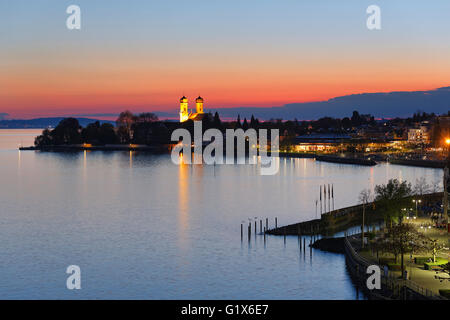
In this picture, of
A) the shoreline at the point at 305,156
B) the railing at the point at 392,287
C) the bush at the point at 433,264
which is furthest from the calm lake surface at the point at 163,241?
the shoreline at the point at 305,156

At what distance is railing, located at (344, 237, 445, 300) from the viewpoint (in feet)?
70.3

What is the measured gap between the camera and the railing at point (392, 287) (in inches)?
843

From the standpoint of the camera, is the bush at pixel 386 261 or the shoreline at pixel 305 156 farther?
the shoreline at pixel 305 156

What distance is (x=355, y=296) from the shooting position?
86.2 ft

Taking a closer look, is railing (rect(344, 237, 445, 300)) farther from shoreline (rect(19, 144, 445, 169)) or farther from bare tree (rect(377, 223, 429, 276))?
shoreline (rect(19, 144, 445, 169))

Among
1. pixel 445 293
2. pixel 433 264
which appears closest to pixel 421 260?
pixel 433 264

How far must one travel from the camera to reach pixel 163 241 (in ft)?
131

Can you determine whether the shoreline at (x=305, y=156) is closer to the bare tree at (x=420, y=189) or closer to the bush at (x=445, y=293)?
the bare tree at (x=420, y=189)

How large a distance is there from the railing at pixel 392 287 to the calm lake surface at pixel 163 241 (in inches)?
39.2

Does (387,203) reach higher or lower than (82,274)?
higher
